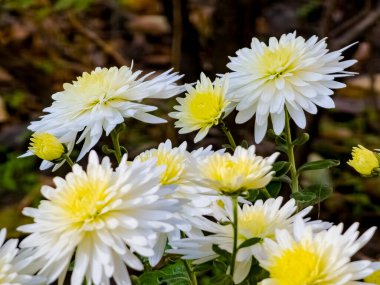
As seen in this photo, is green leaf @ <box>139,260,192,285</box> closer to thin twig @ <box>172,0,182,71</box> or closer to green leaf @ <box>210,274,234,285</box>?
green leaf @ <box>210,274,234,285</box>

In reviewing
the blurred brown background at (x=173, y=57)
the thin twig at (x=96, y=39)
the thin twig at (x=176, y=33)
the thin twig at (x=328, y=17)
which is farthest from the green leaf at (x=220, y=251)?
the thin twig at (x=96, y=39)

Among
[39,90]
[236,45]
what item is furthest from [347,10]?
[39,90]

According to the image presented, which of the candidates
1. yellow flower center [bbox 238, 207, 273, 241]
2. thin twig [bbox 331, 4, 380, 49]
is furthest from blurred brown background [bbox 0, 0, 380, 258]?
yellow flower center [bbox 238, 207, 273, 241]

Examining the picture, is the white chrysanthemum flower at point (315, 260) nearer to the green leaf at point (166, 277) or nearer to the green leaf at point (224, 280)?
the green leaf at point (224, 280)

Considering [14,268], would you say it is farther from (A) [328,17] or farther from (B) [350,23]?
(B) [350,23]

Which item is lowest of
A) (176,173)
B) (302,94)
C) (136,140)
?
A: (176,173)

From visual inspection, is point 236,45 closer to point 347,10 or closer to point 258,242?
point 347,10
